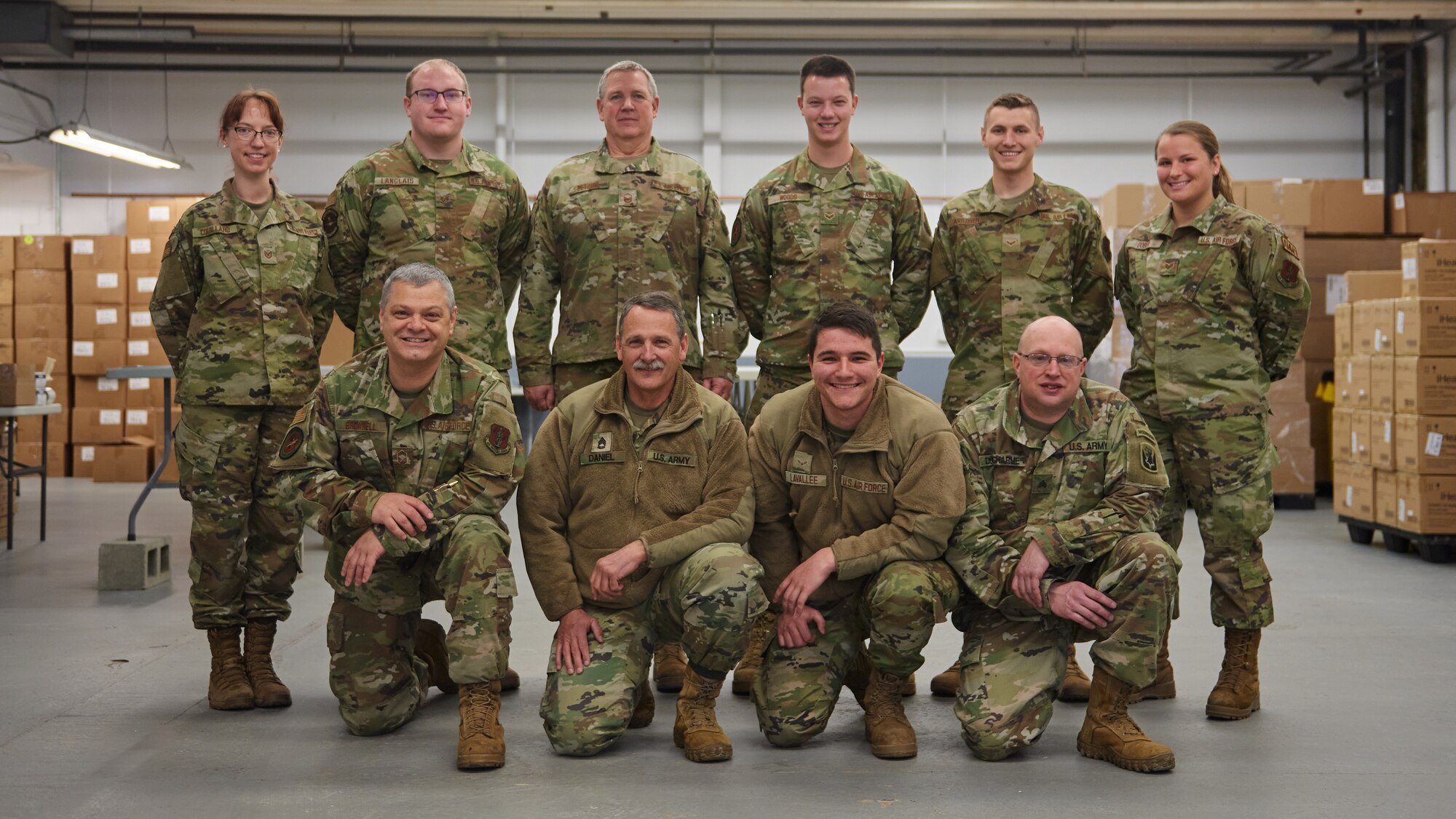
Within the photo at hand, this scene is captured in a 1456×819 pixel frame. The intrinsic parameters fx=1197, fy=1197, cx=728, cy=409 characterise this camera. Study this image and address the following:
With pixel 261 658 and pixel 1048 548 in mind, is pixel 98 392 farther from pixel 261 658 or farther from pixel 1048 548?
pixel 1048 548

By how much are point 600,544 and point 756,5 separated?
724cm

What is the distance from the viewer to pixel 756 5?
31.0ft

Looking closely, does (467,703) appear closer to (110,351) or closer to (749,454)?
(749,454)

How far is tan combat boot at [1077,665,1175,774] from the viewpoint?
9.39ft

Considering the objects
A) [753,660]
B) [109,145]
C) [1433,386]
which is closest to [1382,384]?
[1433,386]

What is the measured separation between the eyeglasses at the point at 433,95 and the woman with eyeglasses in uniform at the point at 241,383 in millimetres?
424

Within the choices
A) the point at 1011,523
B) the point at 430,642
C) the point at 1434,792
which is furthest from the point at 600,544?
the point at 1434,792

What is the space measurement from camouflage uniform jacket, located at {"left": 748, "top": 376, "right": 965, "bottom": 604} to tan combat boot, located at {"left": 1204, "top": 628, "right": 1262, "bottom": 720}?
0.98 m

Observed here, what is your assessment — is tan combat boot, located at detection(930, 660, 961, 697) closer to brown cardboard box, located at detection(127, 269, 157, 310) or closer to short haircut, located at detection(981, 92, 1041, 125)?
short haircut, located at detection(981, 92, 1041, 125)

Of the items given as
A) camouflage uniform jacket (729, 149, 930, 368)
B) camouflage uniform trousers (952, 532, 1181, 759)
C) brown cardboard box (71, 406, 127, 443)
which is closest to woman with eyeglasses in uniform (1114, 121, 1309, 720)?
camouflage uniform trousers (952, 532, 1181, 759)

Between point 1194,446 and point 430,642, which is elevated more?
point 1194,446

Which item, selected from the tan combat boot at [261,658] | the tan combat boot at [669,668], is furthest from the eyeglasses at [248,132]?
the tan combat boot at [669,668]

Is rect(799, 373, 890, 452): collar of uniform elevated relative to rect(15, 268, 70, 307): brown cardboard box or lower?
lower

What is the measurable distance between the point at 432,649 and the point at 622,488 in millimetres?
890
